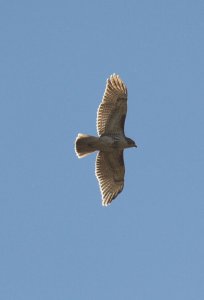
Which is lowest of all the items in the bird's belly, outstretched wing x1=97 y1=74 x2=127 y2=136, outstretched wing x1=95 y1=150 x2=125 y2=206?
outstretched wing x1=95 y1=150 x2=125 y2=206

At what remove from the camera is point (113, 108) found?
101ft

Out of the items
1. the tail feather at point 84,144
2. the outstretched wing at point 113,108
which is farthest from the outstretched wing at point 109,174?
the tail feather at point 84,144

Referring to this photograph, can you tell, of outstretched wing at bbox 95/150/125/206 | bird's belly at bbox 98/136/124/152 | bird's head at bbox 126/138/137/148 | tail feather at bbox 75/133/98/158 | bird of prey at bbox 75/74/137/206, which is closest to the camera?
tail feather at bbox 75/133/98/158

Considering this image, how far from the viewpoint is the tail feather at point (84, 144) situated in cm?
3022

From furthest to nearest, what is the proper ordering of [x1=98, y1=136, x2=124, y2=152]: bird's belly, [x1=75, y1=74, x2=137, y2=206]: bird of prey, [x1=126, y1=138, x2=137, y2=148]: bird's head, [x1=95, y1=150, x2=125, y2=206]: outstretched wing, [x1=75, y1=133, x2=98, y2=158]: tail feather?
[x1=95, y1=150, x2=125, y2=206]: outstretched wing < [x1=126, y1=138, x2=137, y2=148]: bird's head < [x1=98, y1=136, x2=124, y2=152]: bird's belly < [x1=75, y1=74, x2=137, y2=206]: bird of prey < [x1=75, y1=133, x2=98, y2=158]: tail feather

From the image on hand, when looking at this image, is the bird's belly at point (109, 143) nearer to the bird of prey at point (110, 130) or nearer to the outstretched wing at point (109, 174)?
the bird of prey at point (110, 130)

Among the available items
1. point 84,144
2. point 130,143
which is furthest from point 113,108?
point 84,144

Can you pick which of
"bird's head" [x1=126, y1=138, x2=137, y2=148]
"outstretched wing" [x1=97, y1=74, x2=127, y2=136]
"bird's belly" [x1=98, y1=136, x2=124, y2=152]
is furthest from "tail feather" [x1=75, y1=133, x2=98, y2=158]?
"bird's head" [x1=126, y1=138, x2=137, y2=148]

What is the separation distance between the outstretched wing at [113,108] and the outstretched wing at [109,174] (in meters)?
0.97

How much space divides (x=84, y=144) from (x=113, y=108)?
1.36 metres

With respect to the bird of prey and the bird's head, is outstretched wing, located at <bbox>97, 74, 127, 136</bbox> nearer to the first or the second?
the bird of prey

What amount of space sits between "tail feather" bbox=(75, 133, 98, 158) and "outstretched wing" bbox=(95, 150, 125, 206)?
3.82 feet

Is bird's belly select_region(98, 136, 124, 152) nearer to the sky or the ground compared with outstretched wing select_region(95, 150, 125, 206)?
Result: nearer to the sky

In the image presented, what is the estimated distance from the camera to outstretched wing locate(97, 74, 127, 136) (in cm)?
3056
